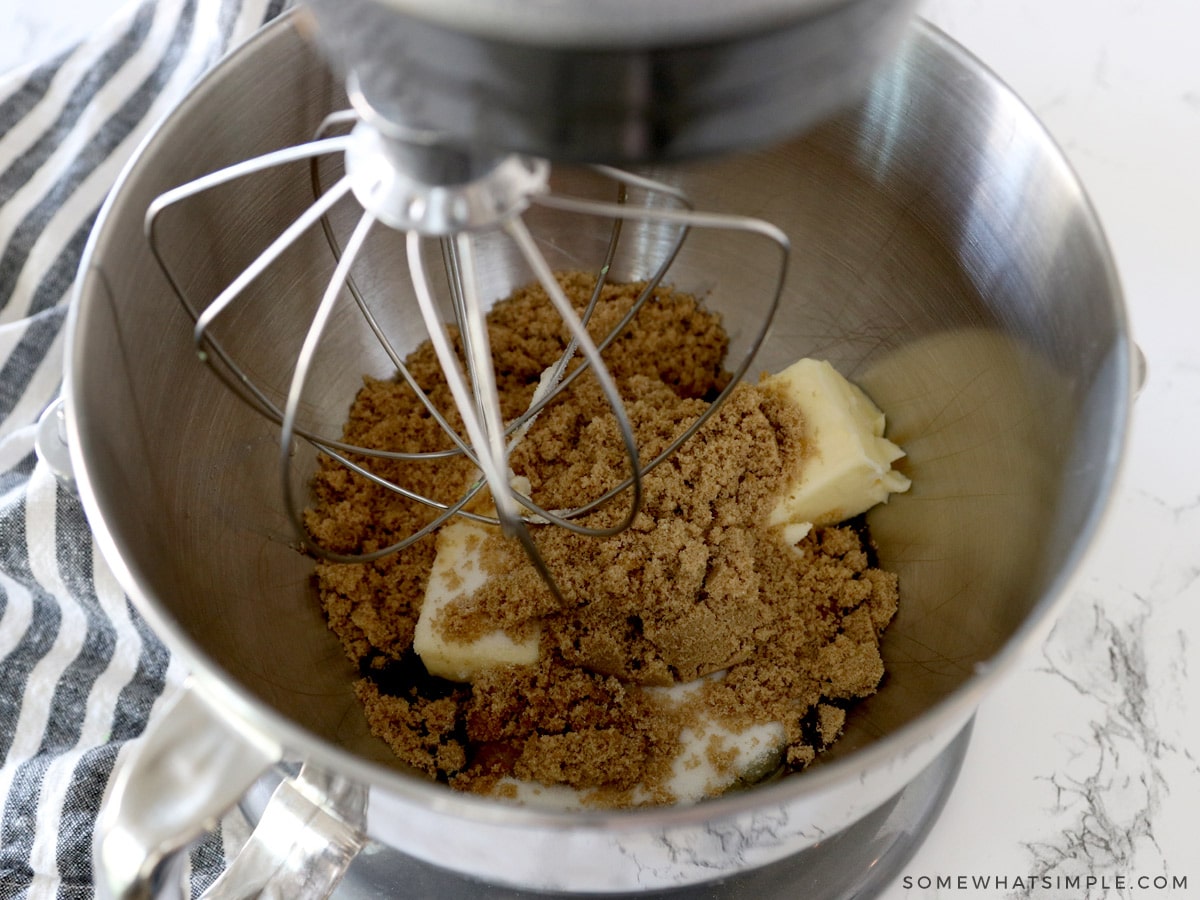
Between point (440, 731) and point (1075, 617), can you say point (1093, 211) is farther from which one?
point (440, 731)

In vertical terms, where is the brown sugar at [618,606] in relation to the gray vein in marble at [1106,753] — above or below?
above

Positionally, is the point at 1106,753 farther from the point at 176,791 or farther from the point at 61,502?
the point at 61,502

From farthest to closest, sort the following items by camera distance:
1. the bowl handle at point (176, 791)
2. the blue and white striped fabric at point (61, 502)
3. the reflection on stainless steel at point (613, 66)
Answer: the blue and white striped fabric at point (61, 502) < the bowl handle at point (176, 791) < the reflection on stainless steel at point (613, 66)

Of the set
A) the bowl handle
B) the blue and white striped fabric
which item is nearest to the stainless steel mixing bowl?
the bowl handle

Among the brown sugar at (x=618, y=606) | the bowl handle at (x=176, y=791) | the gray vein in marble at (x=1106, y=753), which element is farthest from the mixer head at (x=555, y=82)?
the gray vein in marble at (x=1106, y=753)

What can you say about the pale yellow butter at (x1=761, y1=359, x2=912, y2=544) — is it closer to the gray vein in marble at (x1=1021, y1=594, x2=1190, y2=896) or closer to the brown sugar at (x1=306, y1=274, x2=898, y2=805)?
the brown sugar at (x1=306, y1=274, x2=898, y2=805)

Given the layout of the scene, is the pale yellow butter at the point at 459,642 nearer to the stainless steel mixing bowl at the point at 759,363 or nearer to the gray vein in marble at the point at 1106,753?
the stainless steel mixing bowl at the point at 759,363
